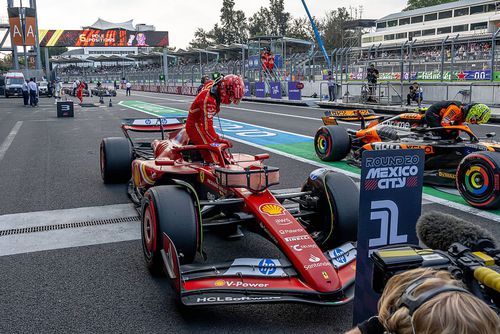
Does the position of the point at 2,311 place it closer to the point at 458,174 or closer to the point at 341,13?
the point at 458,174

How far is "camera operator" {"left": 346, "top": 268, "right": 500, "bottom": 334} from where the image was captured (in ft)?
3.69

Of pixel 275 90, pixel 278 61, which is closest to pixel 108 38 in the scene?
pixel 278 61

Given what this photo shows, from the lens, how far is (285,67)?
33781 mm

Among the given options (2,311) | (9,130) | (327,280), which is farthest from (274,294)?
(9,130)

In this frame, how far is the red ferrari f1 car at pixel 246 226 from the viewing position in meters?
3.51

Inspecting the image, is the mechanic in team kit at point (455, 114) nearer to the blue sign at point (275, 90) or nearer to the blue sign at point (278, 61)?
the blue sign at point (275, 90)

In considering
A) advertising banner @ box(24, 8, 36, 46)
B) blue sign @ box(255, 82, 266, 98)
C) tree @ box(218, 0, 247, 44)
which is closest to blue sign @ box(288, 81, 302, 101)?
blue sign @ box(255, 82, 266, 98)

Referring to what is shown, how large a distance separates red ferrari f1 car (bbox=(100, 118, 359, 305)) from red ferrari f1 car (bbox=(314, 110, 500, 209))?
1280 mm

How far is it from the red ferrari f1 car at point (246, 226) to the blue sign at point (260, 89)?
27660mm

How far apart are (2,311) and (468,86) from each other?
20.3m

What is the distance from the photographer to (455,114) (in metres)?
7.66

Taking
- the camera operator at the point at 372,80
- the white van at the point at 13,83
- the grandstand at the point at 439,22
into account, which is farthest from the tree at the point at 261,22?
the camera operator at the point at 372,80

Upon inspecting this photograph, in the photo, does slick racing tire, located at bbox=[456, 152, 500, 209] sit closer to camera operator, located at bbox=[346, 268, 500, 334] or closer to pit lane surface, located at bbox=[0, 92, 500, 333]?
pit lane surface, located at bbox=[0, 92, 500, 333]

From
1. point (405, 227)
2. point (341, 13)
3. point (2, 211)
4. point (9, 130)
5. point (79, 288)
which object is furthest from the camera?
point (341, 13)
